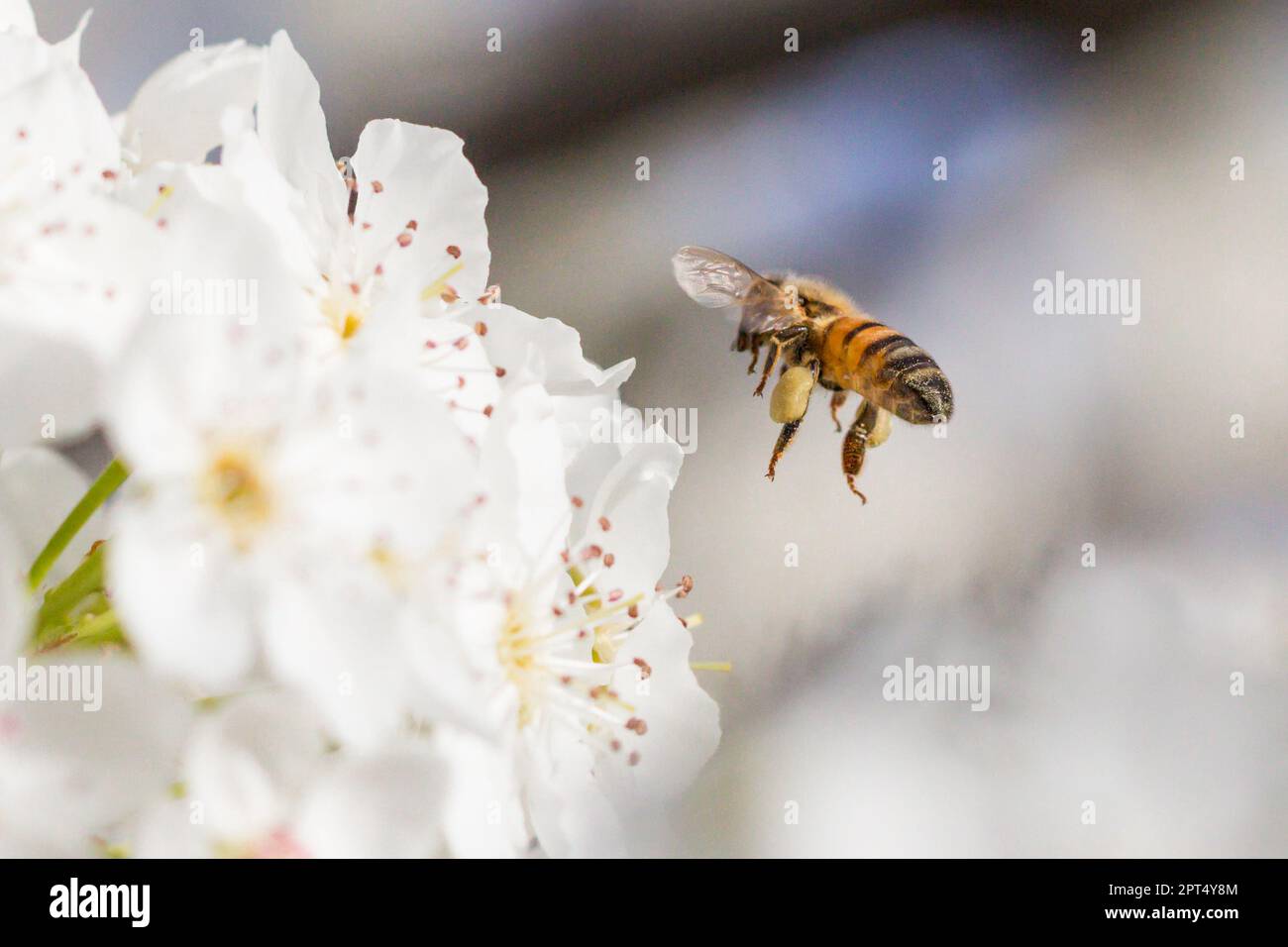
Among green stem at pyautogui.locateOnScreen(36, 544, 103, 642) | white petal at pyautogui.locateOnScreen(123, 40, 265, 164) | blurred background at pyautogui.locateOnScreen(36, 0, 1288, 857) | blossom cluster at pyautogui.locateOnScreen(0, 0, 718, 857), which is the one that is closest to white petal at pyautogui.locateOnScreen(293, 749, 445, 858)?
blossom cluster at pyautogui.locateOnScreen(0, 0, 718, 857)

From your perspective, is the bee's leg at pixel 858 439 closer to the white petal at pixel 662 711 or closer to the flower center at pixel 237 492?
the white petal at pixel 662 711

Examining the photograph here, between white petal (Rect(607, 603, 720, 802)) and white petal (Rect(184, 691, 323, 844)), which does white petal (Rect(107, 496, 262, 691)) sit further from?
white petal (Rect(607, 603, 720, 802))

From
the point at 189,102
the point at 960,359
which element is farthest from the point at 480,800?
the point at 960,359

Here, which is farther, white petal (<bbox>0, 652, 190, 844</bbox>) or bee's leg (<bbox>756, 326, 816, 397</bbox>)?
bee's leg (<bbox>756, 326, 816, 397</bbox>)

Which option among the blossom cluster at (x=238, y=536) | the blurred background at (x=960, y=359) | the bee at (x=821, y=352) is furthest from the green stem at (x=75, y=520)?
the blurred background at (x=960, y=359)

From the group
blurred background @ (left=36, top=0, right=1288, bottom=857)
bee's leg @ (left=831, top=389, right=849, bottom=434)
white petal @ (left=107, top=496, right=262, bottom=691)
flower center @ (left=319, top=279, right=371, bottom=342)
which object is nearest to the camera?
white petal @ (left=107, top=496, right=262, bottom=691)

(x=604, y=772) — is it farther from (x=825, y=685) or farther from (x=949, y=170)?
(x=949, y=170)

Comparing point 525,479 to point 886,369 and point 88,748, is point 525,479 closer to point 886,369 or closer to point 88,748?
point 88,748
